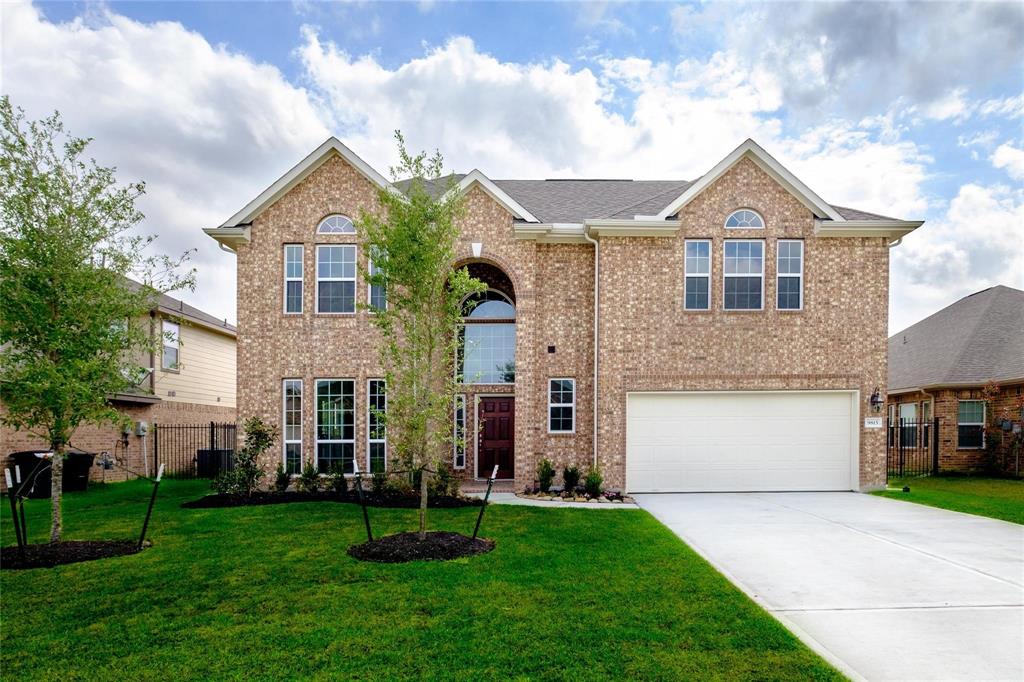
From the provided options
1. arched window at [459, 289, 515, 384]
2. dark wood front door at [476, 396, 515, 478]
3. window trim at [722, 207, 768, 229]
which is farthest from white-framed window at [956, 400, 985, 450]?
arched window at [459, 289, 515, 384]

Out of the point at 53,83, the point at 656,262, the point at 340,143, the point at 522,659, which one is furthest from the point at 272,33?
the point at 522,659

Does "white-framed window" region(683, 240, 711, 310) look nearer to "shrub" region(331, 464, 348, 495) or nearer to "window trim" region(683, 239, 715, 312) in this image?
"window trim" region(683, 239, 715, 312)

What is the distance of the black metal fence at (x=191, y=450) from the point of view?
17.2 metres

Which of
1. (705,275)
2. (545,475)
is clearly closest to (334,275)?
(545,475)

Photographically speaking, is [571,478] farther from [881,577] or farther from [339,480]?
[881,577]

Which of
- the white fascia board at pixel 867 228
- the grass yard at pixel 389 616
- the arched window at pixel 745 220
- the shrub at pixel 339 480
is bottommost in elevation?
the shrub at pixel 339 480

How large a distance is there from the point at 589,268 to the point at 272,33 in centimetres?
831

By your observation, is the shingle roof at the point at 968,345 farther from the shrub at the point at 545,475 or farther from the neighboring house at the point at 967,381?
the shrub at the point at 545,475

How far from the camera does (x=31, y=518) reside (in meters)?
10.2

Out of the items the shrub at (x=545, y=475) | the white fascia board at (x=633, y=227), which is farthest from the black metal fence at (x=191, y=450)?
the white fascia board at (x=633, y=227)

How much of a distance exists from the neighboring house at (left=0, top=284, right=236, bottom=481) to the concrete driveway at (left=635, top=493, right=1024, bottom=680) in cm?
1321

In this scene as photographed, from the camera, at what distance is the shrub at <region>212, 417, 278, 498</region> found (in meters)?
11.8

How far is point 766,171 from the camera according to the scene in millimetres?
12898

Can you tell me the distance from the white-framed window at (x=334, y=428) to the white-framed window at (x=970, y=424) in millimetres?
18215
